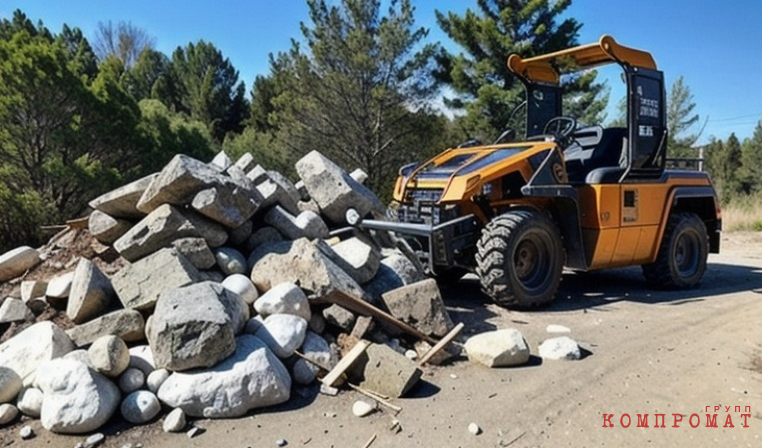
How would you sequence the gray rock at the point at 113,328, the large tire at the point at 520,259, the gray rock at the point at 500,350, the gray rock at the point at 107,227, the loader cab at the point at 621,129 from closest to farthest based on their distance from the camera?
the gray rock at the point at 113,328
the gray rock at the point at 500,350
the gray rock at the point at 107,227
the large tire at the point at 520,259
the loader cab at the point at 621,129

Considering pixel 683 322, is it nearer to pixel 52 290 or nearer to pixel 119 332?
pixel 119 332

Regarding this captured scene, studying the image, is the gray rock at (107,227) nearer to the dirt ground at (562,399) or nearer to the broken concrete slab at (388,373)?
the dirt ground at (562,399)

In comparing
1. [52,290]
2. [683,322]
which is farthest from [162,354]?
[683,322]

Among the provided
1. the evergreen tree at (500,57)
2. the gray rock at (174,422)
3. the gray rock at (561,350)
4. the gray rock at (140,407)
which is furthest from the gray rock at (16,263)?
the evergreen tree at (500,57)

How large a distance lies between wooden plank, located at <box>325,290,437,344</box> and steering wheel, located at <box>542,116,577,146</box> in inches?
116

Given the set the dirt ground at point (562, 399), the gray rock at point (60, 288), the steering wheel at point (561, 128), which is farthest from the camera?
the steering wheel at point (561, 128)

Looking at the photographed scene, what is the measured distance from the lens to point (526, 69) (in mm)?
6570

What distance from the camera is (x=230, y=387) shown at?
2.91m

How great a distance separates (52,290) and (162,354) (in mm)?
1578

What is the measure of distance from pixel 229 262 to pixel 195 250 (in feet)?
0.98

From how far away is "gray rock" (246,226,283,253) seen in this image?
14.9ft

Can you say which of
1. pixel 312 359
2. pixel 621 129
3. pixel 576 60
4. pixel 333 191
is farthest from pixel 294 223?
pixel 621 129

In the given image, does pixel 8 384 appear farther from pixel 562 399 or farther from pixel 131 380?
pixel 562 399

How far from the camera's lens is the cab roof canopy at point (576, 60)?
5.38 meters
